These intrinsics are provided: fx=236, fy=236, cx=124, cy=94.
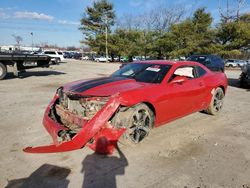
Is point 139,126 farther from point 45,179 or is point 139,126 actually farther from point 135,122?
point 45,179

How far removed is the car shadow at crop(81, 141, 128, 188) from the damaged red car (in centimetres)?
16

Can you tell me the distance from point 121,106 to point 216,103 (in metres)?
3.48

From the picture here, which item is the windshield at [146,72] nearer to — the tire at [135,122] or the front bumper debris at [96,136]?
the tire at [135,122]

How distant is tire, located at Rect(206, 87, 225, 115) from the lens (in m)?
6.03

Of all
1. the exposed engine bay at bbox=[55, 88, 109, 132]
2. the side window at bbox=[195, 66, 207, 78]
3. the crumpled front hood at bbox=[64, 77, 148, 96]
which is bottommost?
the exposed engine bay at bbox=[55, 88, 109, 132]

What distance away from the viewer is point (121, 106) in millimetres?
3814

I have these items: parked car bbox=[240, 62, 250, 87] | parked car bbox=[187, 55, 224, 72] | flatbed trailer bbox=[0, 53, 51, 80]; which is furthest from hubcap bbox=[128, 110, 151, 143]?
parked car bbox=[187, 55, 224, 72]

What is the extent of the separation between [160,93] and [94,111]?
1330mm

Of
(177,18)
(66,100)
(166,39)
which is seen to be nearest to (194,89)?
(66,100)

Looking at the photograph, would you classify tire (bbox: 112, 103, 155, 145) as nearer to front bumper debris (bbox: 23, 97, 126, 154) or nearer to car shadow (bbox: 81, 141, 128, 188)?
front bumper debris (bbox: 23, 97, 126, 154)

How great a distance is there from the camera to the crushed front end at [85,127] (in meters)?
3.44

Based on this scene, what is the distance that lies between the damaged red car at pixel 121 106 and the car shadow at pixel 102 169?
161 mm

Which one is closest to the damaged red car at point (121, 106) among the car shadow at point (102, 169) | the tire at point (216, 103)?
the car shadow at point (102, 169)

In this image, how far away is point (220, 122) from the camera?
18.6 ft
